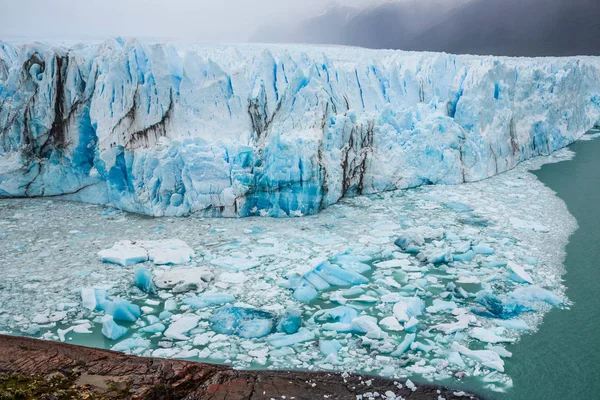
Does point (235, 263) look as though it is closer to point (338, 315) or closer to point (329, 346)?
point (338, 315)

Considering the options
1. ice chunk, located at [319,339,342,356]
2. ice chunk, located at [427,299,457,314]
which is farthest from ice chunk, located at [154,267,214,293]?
ice chunk, located at [427,299,457,314]

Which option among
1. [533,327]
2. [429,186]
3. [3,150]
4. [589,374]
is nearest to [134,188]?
[3,150]

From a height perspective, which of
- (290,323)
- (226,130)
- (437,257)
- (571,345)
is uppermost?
(226,130)

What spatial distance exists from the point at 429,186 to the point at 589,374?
4652 mm

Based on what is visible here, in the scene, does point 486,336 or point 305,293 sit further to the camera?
point 305,293

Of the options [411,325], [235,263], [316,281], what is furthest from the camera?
[235,263]

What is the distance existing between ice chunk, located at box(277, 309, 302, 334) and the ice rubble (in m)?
0.01

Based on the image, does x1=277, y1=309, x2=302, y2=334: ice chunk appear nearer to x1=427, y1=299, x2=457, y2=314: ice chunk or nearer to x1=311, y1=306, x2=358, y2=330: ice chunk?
x1=311, y1=306, x2=358, y2=330: ice chunk

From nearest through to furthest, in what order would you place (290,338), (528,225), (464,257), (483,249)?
(290,338), (464,257), (483,249), (528,225)

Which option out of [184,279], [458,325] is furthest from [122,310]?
[458,325]

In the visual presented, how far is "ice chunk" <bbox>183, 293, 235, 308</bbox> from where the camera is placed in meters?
4.19

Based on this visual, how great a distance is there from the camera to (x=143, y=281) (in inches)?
176

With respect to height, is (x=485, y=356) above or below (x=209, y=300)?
below

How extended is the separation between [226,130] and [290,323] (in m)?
3.89
